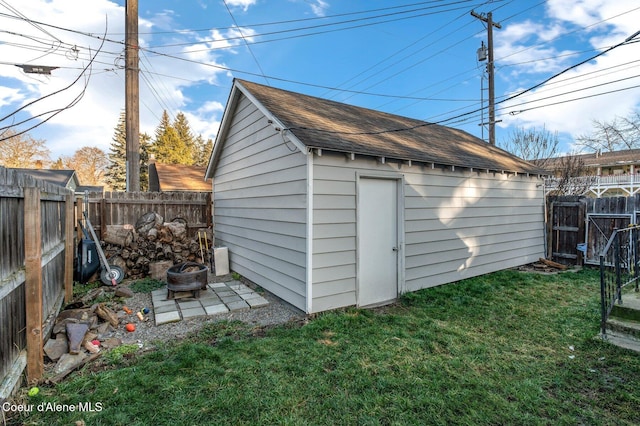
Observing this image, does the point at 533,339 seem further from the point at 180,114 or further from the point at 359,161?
the point at 180,114

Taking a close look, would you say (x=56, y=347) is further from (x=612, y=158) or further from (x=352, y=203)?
(x=612, y=158)

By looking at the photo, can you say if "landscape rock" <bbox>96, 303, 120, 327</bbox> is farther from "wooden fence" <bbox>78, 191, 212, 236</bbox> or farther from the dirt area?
"wooden fence" <bbox>78, 191, 212, 236</bbox>

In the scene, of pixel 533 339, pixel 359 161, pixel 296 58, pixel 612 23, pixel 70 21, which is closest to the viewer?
pixel 533 339

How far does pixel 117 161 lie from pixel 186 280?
31738 mm

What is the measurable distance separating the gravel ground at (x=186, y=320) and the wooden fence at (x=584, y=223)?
7945 millimetres

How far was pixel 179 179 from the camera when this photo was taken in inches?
631

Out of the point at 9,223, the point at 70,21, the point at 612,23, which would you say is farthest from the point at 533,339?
the point at 70,21

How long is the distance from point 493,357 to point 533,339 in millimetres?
908

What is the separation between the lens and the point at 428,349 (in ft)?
11.2

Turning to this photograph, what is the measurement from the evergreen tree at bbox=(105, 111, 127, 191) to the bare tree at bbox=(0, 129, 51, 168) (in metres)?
10.3

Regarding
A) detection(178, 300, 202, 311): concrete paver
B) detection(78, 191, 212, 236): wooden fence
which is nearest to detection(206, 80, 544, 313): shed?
detection(78, 191, 212, 236): wooden fence

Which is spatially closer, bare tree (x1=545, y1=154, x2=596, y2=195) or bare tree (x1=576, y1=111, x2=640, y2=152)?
bare tree (x1=545, y1=154, x2=596, y2=195)

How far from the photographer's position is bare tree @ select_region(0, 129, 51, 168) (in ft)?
57.1

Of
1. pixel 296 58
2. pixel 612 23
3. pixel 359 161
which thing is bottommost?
pixel 359 161
